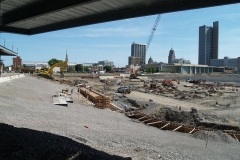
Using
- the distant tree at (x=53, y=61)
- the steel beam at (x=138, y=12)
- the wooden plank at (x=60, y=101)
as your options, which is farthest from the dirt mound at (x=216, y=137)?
the distant tree at (x=53, y=61)

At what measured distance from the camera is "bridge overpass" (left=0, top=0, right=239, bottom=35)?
7.00 metres

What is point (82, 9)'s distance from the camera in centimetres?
793

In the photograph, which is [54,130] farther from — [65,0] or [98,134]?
[65,0]

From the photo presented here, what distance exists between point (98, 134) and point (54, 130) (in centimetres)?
253

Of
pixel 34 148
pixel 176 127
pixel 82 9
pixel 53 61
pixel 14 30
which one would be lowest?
pixel 176 127

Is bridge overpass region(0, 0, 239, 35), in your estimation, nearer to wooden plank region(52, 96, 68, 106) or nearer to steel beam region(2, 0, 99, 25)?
steel beam region(2, 0, 99, 25)

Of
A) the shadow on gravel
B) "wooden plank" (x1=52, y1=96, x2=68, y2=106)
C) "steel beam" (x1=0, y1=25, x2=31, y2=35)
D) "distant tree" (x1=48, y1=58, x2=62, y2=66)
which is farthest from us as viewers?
"distant tree" (x1=48, y1=58, x2=62, y2=66)

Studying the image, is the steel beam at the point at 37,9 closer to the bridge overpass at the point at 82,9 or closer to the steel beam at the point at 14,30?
the bridge overpass at the point at 82,9

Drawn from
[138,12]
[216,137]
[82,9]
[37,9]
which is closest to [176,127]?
[216,137]

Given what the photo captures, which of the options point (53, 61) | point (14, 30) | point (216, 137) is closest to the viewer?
point (14, 30)

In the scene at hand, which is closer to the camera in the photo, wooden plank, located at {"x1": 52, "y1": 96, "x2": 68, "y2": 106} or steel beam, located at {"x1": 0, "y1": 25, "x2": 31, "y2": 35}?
steel beam, located at {"x1": 0, "y1": 25, "x2": 31, "y2": 35}

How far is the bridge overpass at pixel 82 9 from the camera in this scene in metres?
7.00

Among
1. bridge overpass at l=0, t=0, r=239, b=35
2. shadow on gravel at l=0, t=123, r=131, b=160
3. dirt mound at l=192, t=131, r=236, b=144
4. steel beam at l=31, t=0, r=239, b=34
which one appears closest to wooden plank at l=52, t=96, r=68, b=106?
steel beam at l=31, t=0, r=239, b=34

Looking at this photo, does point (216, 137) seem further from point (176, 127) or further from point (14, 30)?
point (14, 30)
